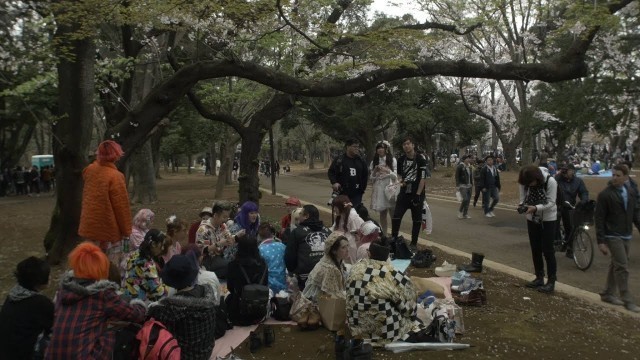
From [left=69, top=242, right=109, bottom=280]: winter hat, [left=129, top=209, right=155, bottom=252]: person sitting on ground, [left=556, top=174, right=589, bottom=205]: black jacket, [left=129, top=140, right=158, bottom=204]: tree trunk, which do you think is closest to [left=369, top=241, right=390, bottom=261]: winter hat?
[left=69, top=242, right=109, bottom=280]: winter hat

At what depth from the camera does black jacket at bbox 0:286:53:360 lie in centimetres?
345

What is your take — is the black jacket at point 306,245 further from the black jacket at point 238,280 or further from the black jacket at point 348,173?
the black jacket at point 348,173

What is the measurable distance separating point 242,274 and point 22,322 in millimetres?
2076

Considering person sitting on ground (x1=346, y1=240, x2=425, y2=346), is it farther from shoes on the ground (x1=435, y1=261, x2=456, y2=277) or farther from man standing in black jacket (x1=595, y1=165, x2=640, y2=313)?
man standing in black jacket (x1=595, y1=165, x2=640, y2=313)

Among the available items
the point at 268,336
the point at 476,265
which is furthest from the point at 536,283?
the point at 268,336

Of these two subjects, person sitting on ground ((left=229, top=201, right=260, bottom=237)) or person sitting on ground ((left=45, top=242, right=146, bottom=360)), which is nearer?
person sitting on ground ((left=45, top=242, right=146, bottom=360))

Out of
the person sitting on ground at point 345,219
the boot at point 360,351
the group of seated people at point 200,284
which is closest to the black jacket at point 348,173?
the group of seated people at point 200,284

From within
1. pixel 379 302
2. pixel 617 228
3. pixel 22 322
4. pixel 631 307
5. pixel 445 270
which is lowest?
pixel 631 307

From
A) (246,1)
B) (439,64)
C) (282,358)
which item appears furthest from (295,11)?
(282,358)

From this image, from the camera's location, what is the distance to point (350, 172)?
27.4 feet

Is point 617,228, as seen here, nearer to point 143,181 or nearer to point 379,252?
point 379,252

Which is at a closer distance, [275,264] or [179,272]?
[179,272]

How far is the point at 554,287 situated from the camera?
6.67m

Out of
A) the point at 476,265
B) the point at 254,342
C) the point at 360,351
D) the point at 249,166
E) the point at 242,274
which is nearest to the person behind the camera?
the point at 360,351
